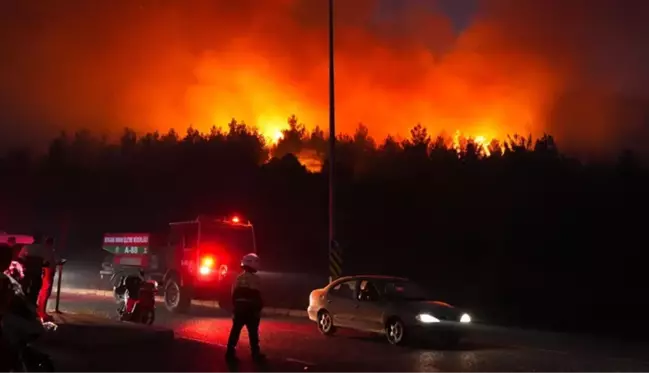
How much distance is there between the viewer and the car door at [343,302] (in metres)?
13.7

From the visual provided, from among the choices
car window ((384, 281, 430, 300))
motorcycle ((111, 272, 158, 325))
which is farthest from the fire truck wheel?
car window ((384, 281, 430, 300))

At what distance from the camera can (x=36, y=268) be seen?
38.4ft

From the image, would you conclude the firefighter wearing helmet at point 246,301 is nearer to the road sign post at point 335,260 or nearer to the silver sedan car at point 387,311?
the silver sedan car at point 387,311

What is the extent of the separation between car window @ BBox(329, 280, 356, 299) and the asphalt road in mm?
878

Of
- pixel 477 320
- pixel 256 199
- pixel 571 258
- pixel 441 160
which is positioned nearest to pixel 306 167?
pixel 256 199

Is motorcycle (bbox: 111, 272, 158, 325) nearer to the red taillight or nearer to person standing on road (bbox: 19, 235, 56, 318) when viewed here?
person standing on road (bbox: 19, 235, 56, 318)

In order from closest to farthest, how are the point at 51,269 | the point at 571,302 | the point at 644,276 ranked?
the point at 51,269
the point at 571,302
the point at 644,276

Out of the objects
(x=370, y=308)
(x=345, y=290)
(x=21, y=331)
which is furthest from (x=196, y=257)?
(x=21, y=331)

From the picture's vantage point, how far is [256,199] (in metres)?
49.8

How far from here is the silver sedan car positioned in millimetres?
12508

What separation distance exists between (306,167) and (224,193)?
6.89 m

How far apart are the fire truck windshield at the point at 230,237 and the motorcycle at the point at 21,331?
40.8ft

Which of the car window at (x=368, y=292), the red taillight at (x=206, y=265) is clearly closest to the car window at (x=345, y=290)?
the car window at (x=368, y=292)

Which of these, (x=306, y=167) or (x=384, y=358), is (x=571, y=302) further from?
(x=306, y=167)
